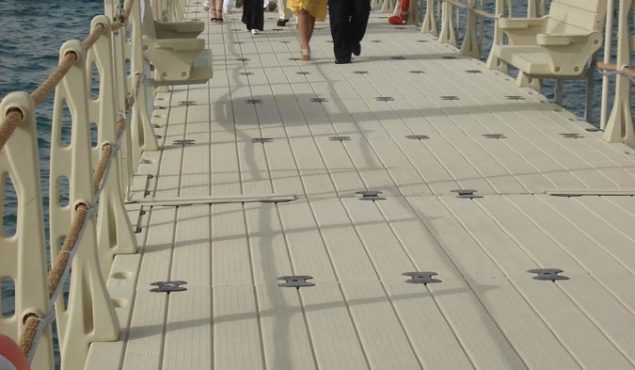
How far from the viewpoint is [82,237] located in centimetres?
450

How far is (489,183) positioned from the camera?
23.9 ft

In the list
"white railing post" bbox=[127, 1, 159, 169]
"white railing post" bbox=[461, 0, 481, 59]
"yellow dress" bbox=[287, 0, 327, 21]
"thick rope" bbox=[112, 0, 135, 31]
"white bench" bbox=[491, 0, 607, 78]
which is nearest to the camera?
"thick rope" bbox=[112, 0, 135, 31]

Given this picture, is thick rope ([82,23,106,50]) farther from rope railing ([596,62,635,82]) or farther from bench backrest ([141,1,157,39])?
rope railing ([596,62,635,82])

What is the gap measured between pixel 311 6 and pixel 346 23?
42 cm

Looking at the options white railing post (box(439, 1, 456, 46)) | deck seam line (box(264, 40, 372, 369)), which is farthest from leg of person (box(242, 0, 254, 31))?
deck seam line (box(264, 40, 372, 369))

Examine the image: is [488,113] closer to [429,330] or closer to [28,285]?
[429,330]

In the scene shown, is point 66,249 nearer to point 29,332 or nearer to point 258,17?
point 29,332

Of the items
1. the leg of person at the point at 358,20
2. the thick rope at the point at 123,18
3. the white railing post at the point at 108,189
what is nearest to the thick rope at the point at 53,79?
the white railing post at the point at 108,189

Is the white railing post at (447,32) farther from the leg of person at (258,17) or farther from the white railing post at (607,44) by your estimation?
the white railing post at (607,44)

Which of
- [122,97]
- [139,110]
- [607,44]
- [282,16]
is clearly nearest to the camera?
[122,97]

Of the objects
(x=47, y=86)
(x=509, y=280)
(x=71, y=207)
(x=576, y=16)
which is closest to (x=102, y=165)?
(x=71, y=207)

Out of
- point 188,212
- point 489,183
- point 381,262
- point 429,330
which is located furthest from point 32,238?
point 489,183

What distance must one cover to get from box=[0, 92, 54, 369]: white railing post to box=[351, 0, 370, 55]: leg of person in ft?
28.6

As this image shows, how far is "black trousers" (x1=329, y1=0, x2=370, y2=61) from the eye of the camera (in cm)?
1200
